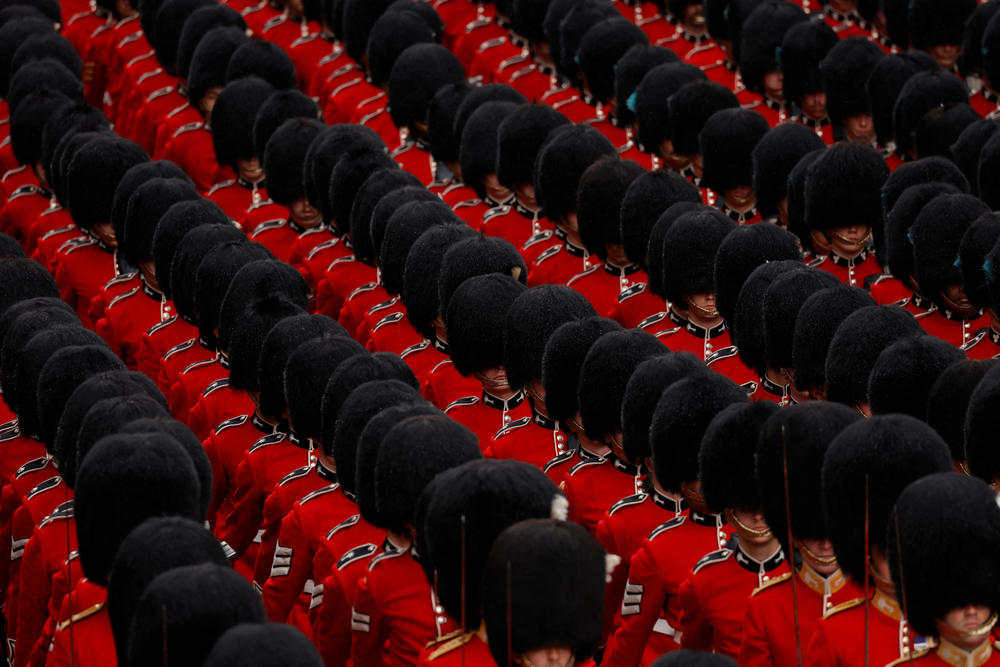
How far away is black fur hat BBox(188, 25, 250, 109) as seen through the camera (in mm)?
11094

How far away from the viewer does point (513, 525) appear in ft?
17.9

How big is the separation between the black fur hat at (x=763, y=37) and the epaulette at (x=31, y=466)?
489 centimetres

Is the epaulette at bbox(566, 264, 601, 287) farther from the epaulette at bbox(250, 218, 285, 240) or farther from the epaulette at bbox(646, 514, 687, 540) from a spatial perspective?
the epaulette at bbox(646, 514, 687, 540)

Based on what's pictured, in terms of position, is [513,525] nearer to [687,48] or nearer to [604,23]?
[604,23]

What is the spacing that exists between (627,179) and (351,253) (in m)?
1.43

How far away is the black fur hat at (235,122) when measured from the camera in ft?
33.8

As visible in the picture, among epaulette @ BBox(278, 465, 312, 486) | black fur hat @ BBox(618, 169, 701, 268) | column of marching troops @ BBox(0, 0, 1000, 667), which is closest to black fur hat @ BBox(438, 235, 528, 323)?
column of marching troops @ BBox(0, 0, 1000, 667)

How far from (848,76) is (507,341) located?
355 centimetres

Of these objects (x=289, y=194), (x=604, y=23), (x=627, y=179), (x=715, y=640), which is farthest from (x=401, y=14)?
(x=715, y=640)

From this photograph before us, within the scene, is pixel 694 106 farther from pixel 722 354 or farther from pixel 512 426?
pixel 512 426

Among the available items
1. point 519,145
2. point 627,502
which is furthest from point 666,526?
point 519,145

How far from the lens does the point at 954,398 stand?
21.4 ft

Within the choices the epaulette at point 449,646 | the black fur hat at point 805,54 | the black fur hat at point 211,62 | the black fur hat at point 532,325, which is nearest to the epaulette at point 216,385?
the black fur hat at point 532,325

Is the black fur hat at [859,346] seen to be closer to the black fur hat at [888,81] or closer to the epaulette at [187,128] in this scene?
the black fur hat at [888,81]
